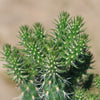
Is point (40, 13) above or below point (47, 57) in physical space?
above

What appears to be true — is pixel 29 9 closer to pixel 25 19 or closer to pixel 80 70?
pixel 25 19

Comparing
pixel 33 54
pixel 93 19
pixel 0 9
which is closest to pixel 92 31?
pixel 93 19

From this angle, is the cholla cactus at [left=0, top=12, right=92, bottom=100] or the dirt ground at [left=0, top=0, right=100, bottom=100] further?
the dirt ground at [left=0, top=0, right=100, bottom=100]

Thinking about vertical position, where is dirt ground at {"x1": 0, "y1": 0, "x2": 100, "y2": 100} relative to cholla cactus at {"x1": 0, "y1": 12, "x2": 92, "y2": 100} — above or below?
above

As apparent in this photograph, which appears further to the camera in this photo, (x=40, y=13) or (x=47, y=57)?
(x=40, y=13)
